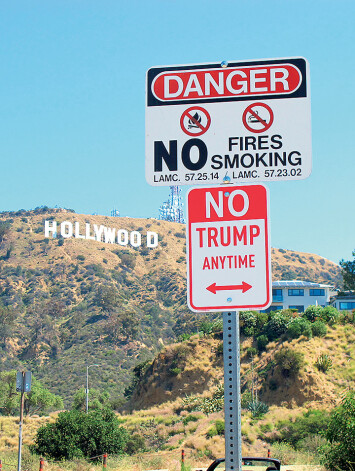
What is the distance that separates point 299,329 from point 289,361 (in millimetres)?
4757

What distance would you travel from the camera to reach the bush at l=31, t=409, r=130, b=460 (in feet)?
104

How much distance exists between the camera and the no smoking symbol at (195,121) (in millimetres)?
3486

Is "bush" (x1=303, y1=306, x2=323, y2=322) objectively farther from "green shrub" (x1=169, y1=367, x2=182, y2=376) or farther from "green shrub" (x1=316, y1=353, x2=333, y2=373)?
"green shrub" (x1=169, y1=367, x2=182, y2=376)

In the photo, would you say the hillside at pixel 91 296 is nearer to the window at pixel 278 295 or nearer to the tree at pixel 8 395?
the tree at pixel 8 395

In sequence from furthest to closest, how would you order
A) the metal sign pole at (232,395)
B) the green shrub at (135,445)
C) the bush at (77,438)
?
the green shrub at (135,445) < the bush at (77,438) < the metal sign pole at (232,395)

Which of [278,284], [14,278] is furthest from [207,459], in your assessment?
[14,278]

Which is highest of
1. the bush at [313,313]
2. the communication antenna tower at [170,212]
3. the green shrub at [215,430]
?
the communication antenna tower at [170,212]

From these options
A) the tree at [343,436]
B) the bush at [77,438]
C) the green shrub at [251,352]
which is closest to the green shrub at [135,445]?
the bush at [77,438]

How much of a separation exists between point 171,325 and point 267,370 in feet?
223

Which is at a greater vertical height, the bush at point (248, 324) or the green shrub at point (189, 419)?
the bush at point (248, 324)

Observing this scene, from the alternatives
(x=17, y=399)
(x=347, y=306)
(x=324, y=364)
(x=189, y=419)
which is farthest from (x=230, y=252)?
(x=347, y=306)

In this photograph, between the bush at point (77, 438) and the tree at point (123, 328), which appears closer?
the bush at point (77, 438)

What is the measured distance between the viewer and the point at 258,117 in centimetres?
344

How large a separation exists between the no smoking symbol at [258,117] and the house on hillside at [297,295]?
81326 mm
